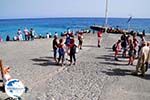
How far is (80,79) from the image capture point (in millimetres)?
13047

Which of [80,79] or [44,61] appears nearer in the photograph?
[80,79]

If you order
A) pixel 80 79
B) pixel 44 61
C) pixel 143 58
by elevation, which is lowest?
pixel 44 61

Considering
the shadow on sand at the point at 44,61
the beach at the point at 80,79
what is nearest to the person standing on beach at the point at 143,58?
the beach at the point at 80,79

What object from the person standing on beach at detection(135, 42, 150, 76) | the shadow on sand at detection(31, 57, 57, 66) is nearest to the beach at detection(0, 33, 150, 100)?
the shadow on sand at detection(31, 57, 57, 66)

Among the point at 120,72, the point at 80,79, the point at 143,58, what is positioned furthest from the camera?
the point at 120,72

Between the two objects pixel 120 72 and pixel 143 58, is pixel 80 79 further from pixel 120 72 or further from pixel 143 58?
pixel 143 58

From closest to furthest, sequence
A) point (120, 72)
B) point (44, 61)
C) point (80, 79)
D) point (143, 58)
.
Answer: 1. point (80, 79)
2. point (143, 58)
3. point (120, 72)
4. point (44, 61)

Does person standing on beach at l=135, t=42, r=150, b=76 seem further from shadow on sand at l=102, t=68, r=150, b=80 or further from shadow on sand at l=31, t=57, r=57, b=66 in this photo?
shadow on sand at l=31, t=57, r=57, b=66

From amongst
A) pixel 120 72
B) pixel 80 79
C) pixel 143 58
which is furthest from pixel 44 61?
pixel 143 58

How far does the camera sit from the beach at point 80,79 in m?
10.7

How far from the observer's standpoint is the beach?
10.7 meters

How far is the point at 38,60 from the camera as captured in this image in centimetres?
1792

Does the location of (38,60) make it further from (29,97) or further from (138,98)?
(138,98)

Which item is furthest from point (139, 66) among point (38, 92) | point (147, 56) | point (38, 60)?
point (38, 60)
